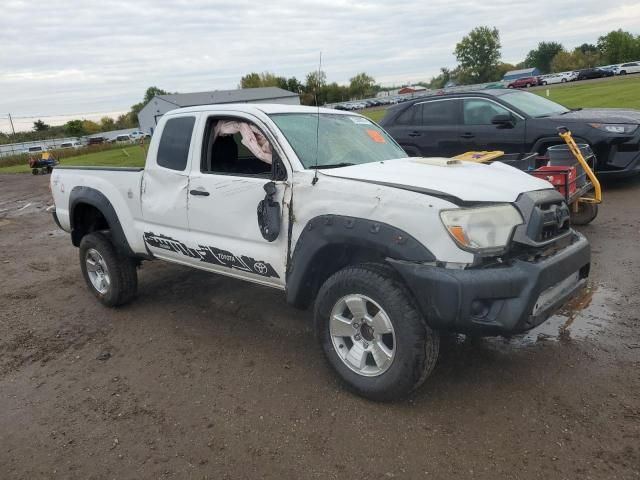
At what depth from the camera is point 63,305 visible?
588cm

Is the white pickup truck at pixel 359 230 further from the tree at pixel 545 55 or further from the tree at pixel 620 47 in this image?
the tree at pixel 545 55

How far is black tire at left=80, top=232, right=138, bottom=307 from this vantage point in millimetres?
5375

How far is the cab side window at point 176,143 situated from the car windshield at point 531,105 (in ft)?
19.1

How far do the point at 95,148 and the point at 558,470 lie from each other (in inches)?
2191

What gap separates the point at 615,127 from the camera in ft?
26.2

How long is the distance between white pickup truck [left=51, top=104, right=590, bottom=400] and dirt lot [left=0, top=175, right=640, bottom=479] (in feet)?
1.39

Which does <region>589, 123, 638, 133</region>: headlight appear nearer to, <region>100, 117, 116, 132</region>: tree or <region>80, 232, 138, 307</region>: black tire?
<region>80, 232, 138, 307</region>: black tire

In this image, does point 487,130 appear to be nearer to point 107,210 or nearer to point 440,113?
point 440,113

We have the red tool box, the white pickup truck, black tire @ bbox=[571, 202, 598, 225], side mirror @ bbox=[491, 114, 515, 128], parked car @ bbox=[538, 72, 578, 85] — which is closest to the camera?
the white pickup truck

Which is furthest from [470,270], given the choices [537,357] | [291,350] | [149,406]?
[149,406]

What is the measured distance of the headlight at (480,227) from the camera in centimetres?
304

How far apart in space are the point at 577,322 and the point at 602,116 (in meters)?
5.19

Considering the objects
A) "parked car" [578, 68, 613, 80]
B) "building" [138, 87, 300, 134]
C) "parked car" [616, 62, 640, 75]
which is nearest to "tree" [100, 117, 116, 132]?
"building" [138, 87, 300, 134]

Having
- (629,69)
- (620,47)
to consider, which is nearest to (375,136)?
(629,69)
